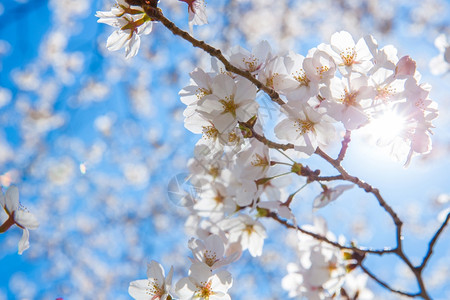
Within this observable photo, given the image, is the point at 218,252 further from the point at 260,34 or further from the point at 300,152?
the point at 260,34

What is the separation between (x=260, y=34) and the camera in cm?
788

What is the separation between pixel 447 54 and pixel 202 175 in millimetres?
1328

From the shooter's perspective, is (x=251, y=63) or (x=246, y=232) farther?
(x=246, y=232)

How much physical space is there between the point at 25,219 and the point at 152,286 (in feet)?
1.74

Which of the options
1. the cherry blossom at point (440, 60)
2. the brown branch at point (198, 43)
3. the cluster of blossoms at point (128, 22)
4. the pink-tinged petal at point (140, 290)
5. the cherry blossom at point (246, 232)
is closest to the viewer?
the brown branch at point (198, 43)

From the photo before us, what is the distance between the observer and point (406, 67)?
3.75 feet

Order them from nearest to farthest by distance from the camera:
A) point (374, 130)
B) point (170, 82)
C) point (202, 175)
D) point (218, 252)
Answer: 1. point (374, 130)
2. point (218, 252)
3. point (202, 175)
4. point (170, 82)

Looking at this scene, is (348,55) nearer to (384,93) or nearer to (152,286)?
(384,93)

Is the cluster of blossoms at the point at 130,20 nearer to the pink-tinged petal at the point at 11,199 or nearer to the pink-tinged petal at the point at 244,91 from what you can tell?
the pink-tinged petal at the point at 244,91

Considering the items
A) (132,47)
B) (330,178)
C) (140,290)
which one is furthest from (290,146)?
(140,290)

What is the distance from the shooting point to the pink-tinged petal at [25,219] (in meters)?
1.16

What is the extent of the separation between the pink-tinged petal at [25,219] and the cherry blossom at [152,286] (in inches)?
17.0

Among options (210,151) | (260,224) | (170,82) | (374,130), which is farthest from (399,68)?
(170,82)

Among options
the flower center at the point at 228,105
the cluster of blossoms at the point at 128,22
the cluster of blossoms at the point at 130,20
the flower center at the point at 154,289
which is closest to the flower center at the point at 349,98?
the flower center at the point at 228,105
